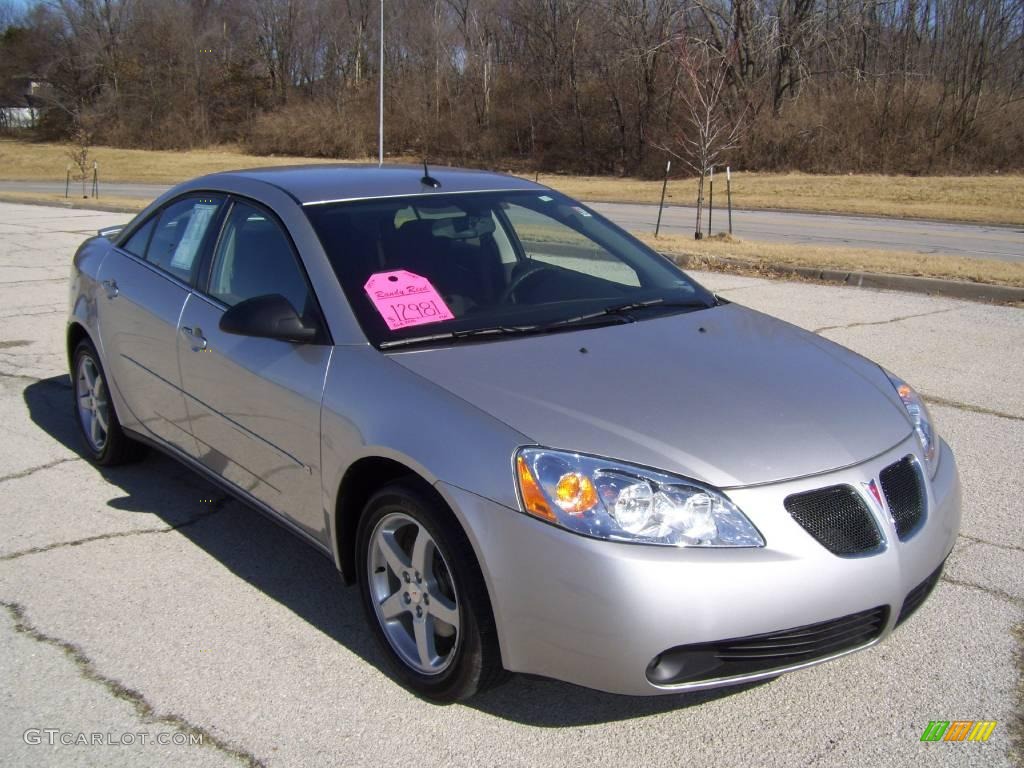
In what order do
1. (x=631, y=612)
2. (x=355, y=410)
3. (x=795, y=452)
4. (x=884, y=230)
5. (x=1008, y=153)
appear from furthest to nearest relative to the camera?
1. (x=1008, y=153)
2. (x=884, y=230)
3. (x=355, y=410)
4. (x=795, y=452)
5. (x=631, y=612)

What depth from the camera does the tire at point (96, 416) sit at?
16.7 ft

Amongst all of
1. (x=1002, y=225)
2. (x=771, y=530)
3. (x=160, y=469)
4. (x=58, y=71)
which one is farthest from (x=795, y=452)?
(x=58, y=71)

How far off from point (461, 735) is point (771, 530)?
110cm

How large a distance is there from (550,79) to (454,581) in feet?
168

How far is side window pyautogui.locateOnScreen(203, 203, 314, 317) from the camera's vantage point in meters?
3.76

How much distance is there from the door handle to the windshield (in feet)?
→ 2.28

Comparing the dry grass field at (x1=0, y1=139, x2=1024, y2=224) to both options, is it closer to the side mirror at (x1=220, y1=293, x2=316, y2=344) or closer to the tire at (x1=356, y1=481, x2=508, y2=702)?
the side mirror at (x1=220, y1=293, x2=316, y2=344)

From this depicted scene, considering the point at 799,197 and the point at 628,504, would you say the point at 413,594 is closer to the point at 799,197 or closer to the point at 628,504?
the point at 628,504

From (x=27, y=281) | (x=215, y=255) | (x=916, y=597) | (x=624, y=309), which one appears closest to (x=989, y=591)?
(x=916, y=597)

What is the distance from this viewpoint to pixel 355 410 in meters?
3.24

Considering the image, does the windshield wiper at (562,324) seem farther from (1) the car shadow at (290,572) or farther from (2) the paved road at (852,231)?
(2) the paved road at (852,231)

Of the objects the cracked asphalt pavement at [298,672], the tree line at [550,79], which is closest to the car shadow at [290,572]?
the cracked asphalt pavement at [298,672]

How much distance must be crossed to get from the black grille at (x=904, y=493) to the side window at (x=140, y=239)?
3.54 m

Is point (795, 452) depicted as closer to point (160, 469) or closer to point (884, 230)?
point (160, 469)
